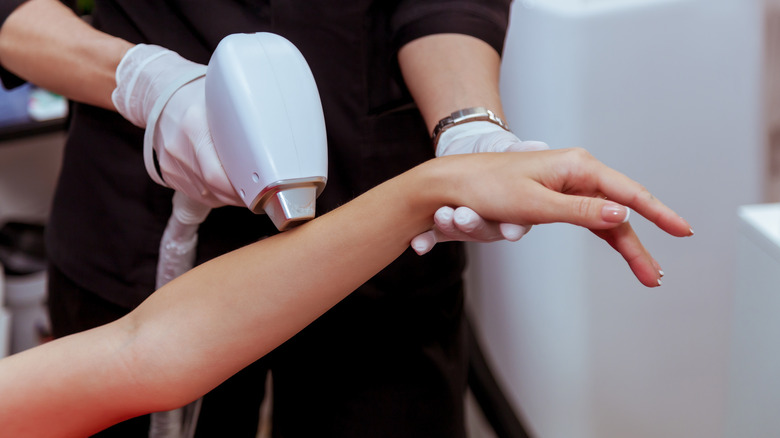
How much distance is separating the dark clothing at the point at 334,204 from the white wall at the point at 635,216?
13.1 inches

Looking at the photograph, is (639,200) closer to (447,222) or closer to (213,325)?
(447,222)

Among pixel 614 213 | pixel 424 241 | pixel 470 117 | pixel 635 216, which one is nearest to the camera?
pixel 614 213

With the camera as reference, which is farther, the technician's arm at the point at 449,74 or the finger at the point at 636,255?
the technician's arm at the point at 449,74

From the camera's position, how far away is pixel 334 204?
81 centimetres

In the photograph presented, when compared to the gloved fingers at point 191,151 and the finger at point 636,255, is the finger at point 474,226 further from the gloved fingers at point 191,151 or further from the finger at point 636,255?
the gloved fingers at point 191,151

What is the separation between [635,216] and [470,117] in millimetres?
590

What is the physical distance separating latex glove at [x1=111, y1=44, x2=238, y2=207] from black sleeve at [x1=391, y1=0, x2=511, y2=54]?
0.79 feet

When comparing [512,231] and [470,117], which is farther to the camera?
[470,117]

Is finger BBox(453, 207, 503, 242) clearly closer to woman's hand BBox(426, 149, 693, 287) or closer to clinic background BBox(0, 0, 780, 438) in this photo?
woman's hand BBox(426, 149, 693, 287)

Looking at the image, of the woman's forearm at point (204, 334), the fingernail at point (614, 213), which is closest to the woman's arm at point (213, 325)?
the woman's forearm at point (204, 334)

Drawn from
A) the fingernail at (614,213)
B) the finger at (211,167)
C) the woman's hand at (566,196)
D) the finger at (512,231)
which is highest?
the fingernail at (614,213)

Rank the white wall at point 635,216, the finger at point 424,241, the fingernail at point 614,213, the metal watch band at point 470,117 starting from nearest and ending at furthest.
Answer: the fingernail at point 614,213
the finger at point 424,241
the metal watch band at point 470,117
the white wall at point 635,216

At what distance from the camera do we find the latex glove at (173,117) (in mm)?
659

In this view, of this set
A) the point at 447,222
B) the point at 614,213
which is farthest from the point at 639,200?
the point at 447,222
